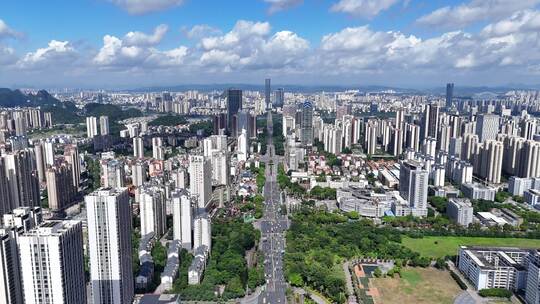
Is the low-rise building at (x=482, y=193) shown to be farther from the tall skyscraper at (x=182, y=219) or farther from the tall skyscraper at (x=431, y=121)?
the tall skyscraper at (x=182, y=219)

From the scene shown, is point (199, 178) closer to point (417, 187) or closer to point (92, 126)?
point (417, 187)

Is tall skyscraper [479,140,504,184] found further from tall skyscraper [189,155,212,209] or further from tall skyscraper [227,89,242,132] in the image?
tall skyscraper [227,89,242,132]

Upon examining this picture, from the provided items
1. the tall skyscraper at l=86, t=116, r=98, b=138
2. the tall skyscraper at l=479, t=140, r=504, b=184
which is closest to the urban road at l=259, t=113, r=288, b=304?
the tall skyscraper at l=479, t=140, r=504, b=184

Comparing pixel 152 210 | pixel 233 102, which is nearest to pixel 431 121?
pixel 233 102

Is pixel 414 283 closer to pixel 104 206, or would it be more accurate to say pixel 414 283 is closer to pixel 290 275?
pixel 290 275

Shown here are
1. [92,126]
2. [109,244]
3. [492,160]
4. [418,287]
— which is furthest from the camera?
[92,126]

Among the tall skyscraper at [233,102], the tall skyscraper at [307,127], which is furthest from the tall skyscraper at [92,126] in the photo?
the tall skyscraper at [307,127]
